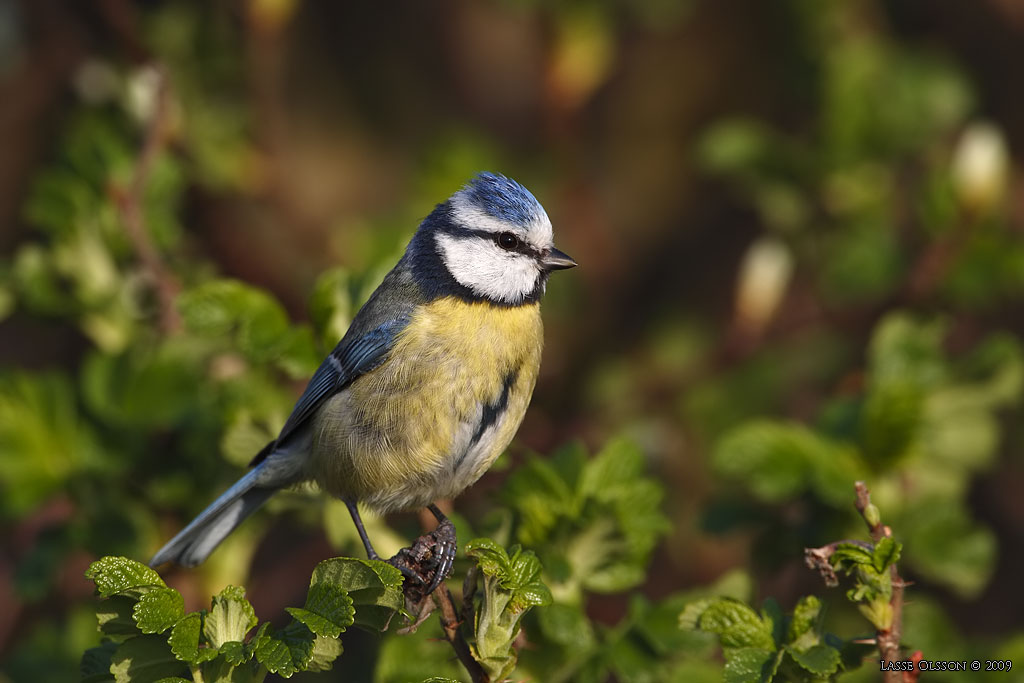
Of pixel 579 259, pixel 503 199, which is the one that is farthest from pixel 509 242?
pixel 579 259

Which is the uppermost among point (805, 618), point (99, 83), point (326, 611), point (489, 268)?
point (99, 83)

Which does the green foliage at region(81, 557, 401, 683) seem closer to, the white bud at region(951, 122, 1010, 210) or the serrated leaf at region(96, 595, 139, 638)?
the serrated leaf at region(96, 595, 139, 638)

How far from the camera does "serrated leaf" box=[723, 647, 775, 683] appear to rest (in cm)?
174

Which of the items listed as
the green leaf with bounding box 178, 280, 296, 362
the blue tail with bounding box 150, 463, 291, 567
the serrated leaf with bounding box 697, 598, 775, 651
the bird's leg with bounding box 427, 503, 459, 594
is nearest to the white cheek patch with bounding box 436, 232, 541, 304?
the green leaf with bounding box 178, 280, 296, 362

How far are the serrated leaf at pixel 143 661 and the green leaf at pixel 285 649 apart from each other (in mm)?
181

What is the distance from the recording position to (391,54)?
5.32 metres

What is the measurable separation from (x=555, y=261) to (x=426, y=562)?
0.84 meters

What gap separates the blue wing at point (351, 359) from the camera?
2395mm

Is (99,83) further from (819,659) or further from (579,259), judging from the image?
(819,659)

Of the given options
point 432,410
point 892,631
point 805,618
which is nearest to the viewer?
point 892,631

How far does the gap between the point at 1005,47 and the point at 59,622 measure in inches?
178

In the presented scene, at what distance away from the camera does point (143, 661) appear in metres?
1.69

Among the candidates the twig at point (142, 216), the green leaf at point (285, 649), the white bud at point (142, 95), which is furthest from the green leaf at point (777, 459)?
the white bud at point (142, 95)

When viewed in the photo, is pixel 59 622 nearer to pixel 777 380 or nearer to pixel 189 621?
pixel 189 621
